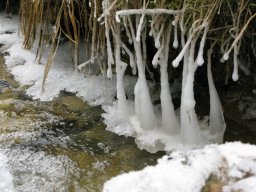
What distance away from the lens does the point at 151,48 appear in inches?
130

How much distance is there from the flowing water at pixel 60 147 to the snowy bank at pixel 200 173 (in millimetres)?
587

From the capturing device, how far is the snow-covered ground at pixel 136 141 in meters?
1.64

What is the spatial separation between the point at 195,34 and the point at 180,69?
2.60ft

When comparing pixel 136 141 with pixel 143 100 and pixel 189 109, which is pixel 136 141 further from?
pixel 189 109

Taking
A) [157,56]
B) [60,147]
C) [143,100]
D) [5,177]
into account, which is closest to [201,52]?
[157,56]

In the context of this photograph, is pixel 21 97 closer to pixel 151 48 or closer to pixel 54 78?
pixel 54 78

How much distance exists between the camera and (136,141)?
8.94ft

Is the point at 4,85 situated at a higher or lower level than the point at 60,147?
higher

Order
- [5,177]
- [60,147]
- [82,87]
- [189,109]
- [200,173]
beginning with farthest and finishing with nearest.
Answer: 1. [82,87]
2. [60,147]
3. [189,109]
4. [5,177]
5. [200,173]

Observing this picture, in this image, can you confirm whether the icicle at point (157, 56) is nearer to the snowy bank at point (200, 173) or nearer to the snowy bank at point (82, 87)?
the snowy bank at point (82, 87)

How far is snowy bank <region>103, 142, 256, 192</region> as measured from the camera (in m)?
1.62

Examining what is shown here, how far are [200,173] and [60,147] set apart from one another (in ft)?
3.92

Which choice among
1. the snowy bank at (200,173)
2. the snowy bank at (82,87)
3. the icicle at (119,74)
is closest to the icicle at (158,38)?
the icicle at (119,74)

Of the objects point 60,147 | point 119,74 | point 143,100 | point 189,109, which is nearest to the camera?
point 189,109
